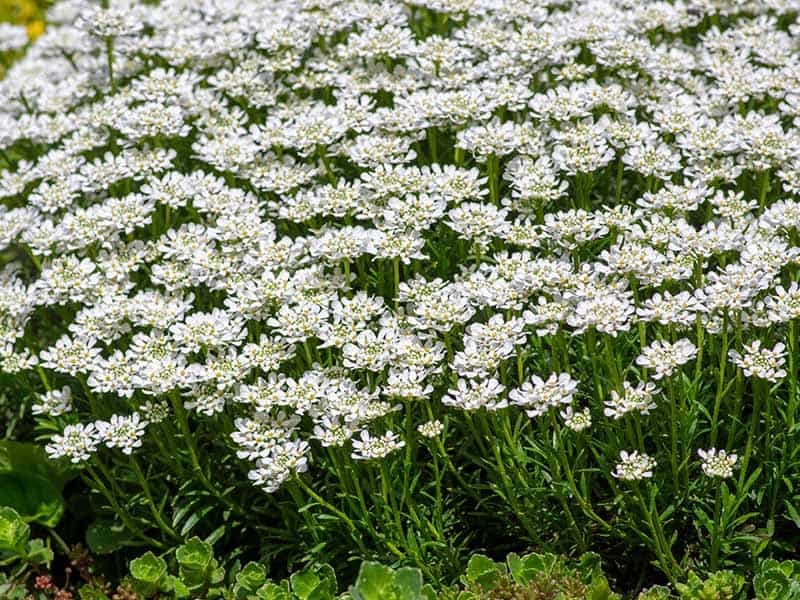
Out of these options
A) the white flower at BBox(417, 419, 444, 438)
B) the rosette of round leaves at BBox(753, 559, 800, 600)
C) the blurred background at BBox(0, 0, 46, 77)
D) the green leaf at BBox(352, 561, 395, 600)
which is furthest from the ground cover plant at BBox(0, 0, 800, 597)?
the blurred background at BBox(0, 0, 46, 77)

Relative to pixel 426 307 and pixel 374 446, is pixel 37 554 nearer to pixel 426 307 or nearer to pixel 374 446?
pixel 374 446

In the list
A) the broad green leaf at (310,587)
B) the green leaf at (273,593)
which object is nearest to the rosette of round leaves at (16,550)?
the green leaf at (273,593)

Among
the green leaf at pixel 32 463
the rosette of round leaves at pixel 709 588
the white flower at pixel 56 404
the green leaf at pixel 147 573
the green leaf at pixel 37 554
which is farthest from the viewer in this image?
the green leaf at pixel 32 463

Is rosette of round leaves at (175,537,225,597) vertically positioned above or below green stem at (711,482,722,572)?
below

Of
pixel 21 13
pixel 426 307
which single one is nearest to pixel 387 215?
pixel 426 307

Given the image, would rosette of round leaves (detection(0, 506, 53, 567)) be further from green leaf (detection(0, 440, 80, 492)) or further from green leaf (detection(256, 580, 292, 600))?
green leaf (detection(256, 580, 292, 600))

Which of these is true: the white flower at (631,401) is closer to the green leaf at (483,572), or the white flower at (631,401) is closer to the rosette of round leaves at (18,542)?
the green leaf at (483,572)
